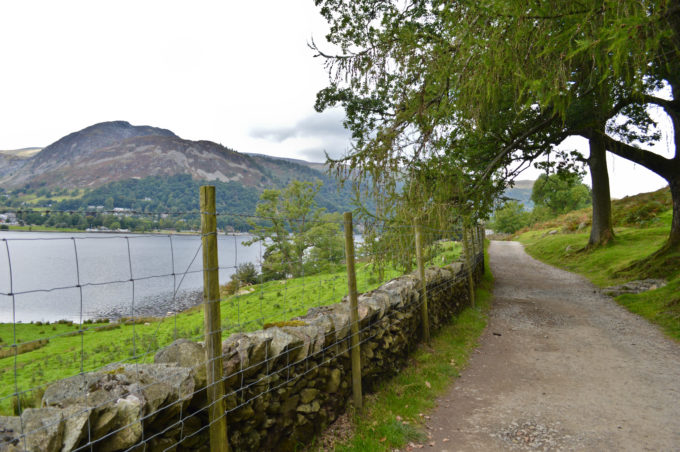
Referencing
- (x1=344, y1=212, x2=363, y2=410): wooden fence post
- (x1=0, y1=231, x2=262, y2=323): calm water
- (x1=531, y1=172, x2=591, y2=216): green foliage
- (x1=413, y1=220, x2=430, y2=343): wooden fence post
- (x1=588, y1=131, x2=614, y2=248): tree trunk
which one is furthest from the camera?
(x1=531, y1=172, x2=591, y2=216): green foliage

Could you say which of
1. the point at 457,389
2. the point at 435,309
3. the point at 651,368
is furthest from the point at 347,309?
the point at 651,368

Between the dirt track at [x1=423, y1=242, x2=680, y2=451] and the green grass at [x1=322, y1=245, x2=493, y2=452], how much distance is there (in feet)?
0.55

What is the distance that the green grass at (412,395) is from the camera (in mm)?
3435

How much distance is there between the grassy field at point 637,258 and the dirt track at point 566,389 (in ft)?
1.69

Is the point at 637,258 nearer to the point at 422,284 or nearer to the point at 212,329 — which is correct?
the point at 422,284

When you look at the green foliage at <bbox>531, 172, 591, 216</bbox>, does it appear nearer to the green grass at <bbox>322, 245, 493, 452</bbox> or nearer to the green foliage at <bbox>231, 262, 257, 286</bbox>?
the green grass at <bbox>322, 245, 493, 452</bbox>

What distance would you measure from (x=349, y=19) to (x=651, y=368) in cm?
987

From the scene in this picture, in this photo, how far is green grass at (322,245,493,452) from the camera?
3.44m

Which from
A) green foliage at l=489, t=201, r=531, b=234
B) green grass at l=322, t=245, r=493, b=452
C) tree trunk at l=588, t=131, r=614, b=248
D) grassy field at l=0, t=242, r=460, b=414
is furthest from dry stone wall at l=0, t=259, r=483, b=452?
green foliage at l=489, t=201, r=531, b=234

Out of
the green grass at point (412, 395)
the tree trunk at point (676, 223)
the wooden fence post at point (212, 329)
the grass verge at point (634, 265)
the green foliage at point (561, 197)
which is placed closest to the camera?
the wooden fence post at point (212, 329)

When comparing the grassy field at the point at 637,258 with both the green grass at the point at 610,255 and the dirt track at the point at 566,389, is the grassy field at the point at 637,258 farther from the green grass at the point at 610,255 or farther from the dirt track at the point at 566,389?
the dirt track at the point at 566,389

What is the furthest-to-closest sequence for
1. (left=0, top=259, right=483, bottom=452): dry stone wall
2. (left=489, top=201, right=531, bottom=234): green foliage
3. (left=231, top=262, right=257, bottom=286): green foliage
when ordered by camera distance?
(left=489, top=201, right=531, bottom=234): green foliage → (left=231, top=262, right=257, bottom=286): green foliage → (left=0, top=259, right=483, bottom=452): dry stone wall

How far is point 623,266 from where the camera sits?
11.6 meters

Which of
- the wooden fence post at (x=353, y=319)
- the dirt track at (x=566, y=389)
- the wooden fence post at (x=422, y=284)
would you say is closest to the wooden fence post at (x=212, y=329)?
the wooden fence post at (x=353, y=319)
